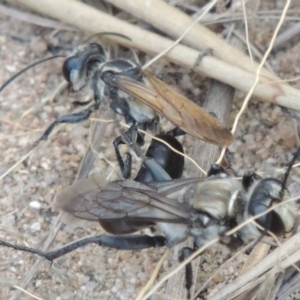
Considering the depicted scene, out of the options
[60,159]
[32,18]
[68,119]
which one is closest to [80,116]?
[68,119]

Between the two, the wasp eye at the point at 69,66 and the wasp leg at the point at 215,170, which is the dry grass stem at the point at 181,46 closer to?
the wasp eye at the point at 69,66

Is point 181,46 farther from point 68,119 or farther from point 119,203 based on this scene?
point 119,203

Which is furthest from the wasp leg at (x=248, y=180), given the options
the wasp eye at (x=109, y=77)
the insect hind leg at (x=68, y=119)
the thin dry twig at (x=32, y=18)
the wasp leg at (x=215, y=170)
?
the thin dry twig at (x=32, y=18)

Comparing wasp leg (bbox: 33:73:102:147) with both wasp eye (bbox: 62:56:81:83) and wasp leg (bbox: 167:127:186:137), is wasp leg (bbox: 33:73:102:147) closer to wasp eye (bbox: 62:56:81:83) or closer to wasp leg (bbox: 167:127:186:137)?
wasp eye (bbox: 62:56:81:83)

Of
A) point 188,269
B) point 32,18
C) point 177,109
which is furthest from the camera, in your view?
point 32,18

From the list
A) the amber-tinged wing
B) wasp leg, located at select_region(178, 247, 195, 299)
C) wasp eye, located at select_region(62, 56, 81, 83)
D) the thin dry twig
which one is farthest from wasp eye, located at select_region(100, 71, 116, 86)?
wasp leg, located at select_region(178, 247, 195, 299)

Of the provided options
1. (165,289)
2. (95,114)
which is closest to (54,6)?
(95,114)
